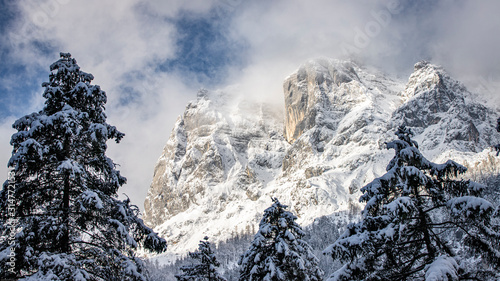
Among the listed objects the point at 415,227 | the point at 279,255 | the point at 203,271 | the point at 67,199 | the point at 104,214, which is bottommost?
the point at 415,227

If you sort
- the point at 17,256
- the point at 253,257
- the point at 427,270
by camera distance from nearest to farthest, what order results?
the point at 427,270 → the point at 17,256 → the point at 253,257

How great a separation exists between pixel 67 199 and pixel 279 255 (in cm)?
998

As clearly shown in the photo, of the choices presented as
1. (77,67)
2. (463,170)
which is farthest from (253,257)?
(77,67)

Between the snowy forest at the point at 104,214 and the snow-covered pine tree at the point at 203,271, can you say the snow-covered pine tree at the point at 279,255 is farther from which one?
the snowy forest at the point at 104,214

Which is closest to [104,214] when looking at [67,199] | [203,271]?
[67,199]

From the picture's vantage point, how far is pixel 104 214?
32.3ft

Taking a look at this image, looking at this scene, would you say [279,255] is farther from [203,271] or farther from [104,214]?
[104,214]

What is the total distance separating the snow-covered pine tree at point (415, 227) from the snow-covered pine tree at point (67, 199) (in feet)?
20.6

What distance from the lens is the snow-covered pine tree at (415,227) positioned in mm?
8812

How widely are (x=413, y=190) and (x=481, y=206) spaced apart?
1852mm

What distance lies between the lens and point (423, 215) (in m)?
9.60

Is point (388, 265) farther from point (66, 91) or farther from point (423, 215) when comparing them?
point (66, 91)

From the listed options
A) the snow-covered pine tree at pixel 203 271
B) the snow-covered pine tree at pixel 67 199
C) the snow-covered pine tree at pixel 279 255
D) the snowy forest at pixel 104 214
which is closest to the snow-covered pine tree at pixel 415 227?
the snowy forest at pixel 104 214

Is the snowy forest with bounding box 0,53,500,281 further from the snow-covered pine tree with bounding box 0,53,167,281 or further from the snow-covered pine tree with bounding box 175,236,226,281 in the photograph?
the snow-covered pine tree with bounding box 175,236,226,281
